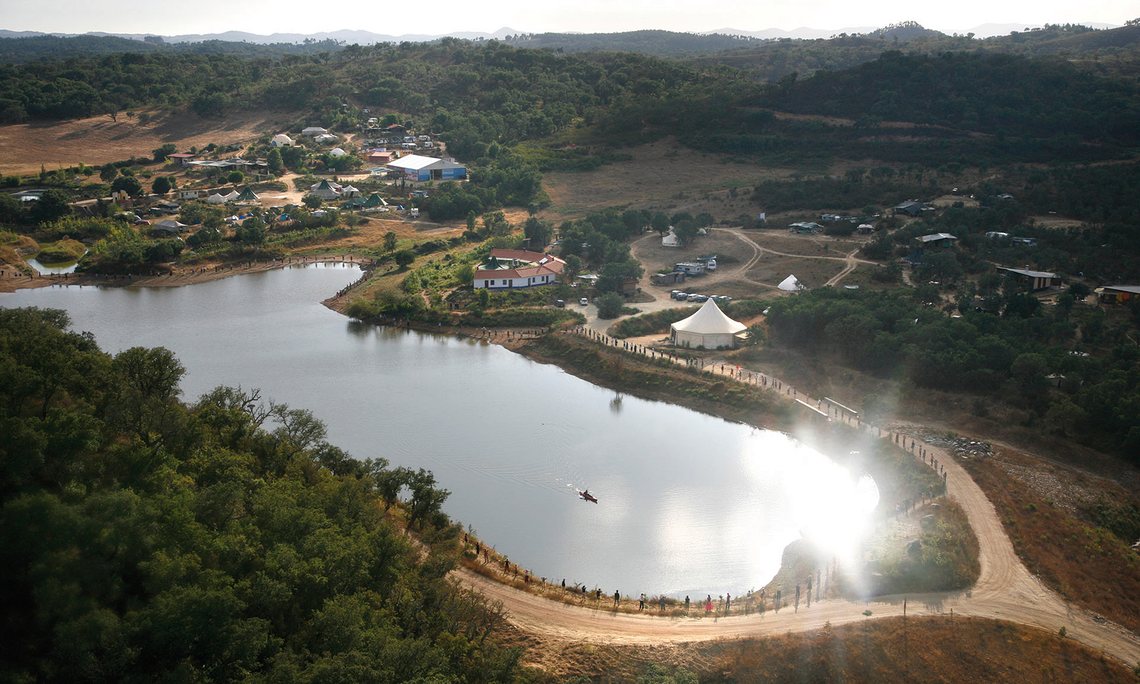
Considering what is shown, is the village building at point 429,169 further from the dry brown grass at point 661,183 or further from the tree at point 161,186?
the tree at point 161,186

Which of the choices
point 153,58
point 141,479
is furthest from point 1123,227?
point 153,58

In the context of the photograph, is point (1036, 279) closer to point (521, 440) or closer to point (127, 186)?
point (521, 440)

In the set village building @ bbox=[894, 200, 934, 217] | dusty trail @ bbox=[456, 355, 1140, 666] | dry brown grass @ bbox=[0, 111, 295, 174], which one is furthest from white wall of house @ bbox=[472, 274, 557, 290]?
dry brown grass @ bbox=[0, 111, 295, 174]

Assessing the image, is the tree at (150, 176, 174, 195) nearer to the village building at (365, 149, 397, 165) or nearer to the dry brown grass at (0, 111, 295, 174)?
the dry brown grass at (0, 111, 295, 174)

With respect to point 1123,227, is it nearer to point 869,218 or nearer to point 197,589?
point 869,218

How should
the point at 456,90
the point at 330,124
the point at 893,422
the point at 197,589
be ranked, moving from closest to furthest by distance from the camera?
1. the point at 197,589
2. the point at 893,422
3. the point at 330,124
4. the point at 456,90
